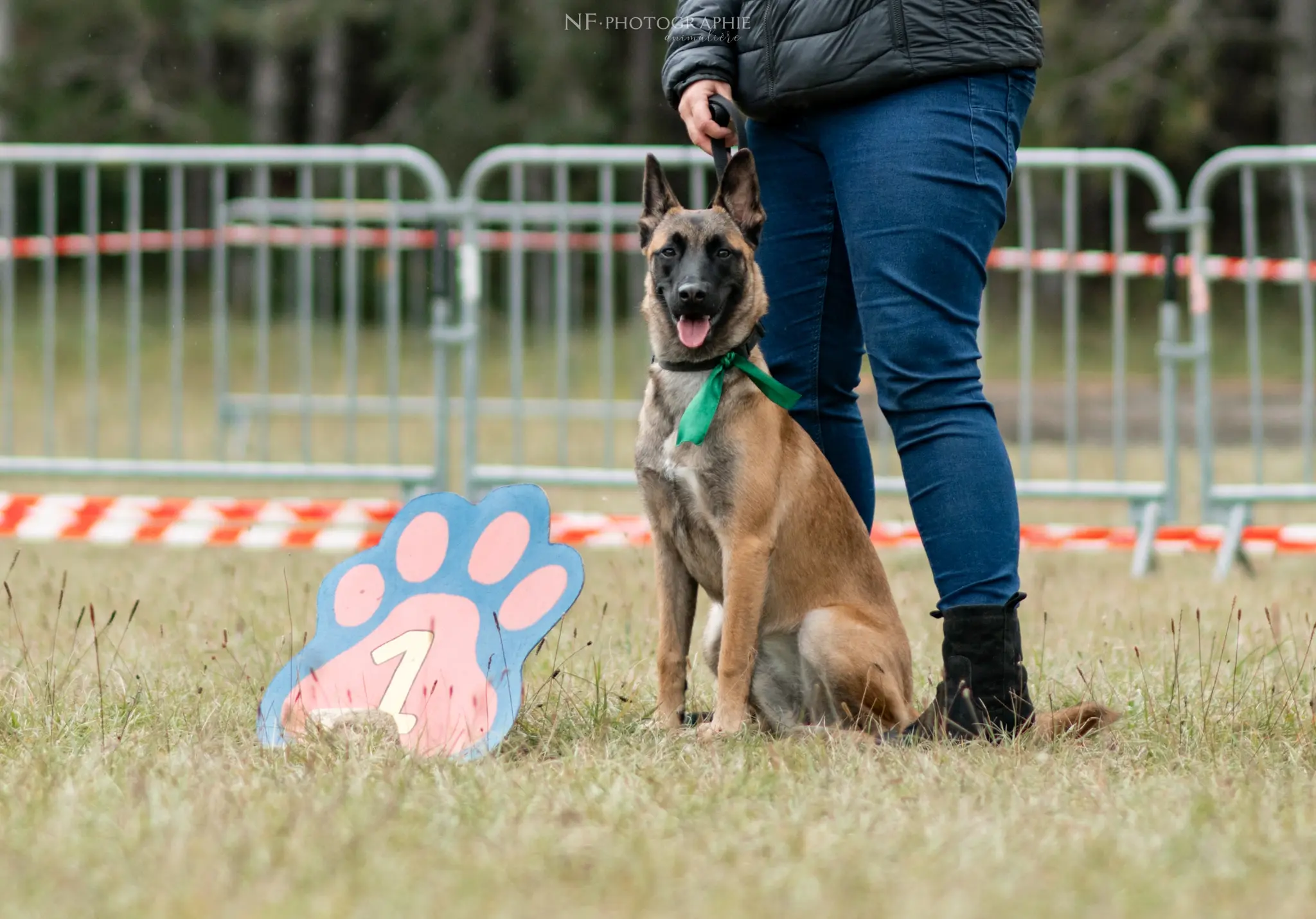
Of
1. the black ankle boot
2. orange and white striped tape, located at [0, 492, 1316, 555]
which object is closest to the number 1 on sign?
the black ankle boot

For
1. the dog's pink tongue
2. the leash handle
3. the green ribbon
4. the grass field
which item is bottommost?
the grass field

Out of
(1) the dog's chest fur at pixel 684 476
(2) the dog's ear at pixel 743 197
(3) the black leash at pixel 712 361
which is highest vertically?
(2) the dog's ear at pixel 743 197

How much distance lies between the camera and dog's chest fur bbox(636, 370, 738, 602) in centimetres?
327

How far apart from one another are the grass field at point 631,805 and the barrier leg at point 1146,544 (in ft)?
6.44

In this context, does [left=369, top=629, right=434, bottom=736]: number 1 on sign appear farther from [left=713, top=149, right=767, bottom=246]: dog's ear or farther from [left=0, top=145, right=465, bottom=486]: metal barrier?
[left=0, top=145, right=465, bottom=486]: metal barrier

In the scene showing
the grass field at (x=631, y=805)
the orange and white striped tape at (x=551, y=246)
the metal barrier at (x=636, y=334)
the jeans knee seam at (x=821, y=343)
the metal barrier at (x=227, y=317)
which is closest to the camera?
the grass field at (x=631, y=805)

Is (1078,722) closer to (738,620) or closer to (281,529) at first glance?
(738,620)

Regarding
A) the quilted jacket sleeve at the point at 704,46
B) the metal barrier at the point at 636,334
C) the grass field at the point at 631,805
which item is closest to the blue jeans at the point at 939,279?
the quilted jacket sleeve at the point at 704,46

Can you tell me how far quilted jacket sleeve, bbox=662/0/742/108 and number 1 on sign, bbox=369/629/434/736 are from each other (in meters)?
1.35

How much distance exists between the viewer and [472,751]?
2.91 m

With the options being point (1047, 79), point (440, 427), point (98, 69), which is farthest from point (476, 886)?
point (98, 69)

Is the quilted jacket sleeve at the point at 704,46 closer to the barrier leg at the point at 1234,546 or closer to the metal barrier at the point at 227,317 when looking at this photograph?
the metal barrier at the point at 227,317

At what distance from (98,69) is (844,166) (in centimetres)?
2547

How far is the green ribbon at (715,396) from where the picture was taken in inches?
127
